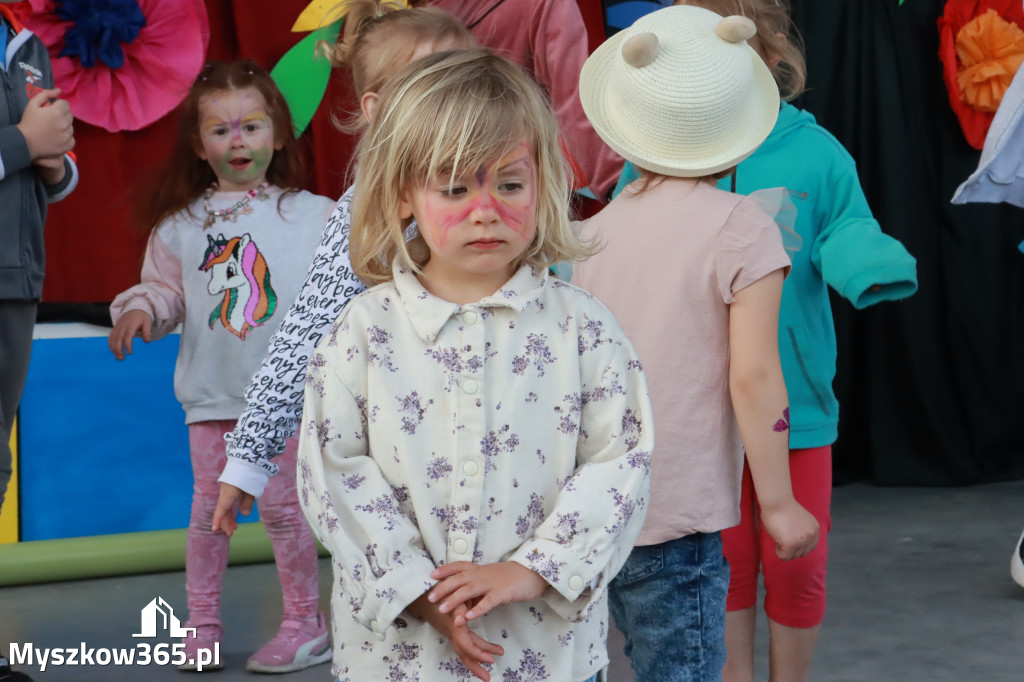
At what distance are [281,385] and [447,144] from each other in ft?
1.23

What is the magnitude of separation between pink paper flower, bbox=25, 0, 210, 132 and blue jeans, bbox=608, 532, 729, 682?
7.16ft

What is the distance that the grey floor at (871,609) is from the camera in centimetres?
238

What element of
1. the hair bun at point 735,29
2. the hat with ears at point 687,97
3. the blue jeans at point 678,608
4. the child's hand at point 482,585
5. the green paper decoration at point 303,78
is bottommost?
the blue jeans at point 678,608

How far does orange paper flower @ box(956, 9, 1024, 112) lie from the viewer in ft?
12.1

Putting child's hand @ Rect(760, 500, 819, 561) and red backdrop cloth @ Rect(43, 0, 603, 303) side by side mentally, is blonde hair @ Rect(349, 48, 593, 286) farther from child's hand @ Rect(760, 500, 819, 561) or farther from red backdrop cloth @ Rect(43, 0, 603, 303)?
red backdrop cloth @ Rect(43, 0, 603, 303)

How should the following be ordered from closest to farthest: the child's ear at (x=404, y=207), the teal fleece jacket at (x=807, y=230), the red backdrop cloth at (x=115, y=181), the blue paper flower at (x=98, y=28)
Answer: the child's ear at (x=404, y=207) → the teal fleece jacket at (x=807, y=230) → the blue paper flower at (x=98, y=28) → the red backdrop cloth at (x=115, y=181)

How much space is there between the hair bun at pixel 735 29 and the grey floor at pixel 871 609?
1.31 metres

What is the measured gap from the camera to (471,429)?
3.78 feet

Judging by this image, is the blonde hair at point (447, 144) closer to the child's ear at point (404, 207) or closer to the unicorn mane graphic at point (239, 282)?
the child's ear at point (404, 207)

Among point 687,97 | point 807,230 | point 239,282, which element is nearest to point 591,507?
point 687,97

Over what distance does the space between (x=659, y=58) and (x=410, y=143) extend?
512 mm

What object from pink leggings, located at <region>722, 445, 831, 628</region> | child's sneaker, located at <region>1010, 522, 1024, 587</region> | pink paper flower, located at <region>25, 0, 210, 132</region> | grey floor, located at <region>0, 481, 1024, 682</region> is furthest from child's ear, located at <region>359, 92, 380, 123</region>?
child's sneaker, located at <region>1010, 522, 1024, 587</region>

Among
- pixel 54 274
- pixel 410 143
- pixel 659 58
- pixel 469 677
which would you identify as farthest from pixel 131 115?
pixel 469 677

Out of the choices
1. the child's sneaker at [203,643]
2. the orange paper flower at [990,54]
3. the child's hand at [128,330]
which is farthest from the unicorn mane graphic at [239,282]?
the orange paper flower at [990,54]
